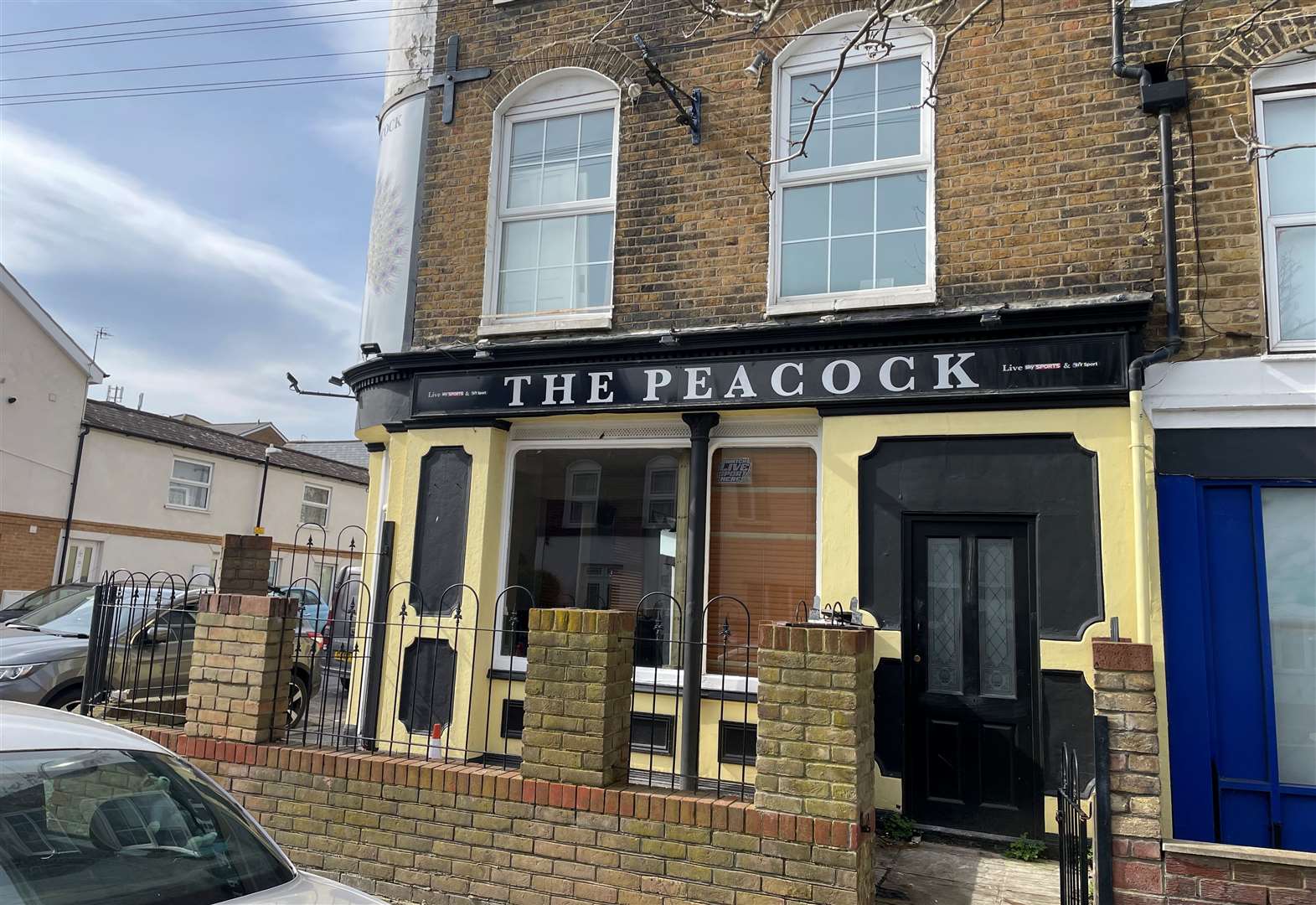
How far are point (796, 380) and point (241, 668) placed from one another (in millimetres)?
4526

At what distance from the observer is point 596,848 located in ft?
15.2

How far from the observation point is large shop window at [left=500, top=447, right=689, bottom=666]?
783 cm

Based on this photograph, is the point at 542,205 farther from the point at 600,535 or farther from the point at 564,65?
the point at 600,535

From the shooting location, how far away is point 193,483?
2520cm

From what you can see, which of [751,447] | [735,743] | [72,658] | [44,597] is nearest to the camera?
[735,743]

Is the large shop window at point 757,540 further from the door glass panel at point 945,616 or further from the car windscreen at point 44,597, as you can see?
the car windscreen at point 44,597

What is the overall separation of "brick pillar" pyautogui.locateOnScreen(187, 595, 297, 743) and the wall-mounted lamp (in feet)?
18.7

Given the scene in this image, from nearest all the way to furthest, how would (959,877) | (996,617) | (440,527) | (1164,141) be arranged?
(959,877) → (1164,141) → (996,617) → (440,527)

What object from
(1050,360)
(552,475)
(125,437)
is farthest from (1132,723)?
(125,437)

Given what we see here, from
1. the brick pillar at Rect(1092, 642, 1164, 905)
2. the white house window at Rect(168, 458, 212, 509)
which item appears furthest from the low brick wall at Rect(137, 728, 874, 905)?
the white house window at Rect(168, 458, 212, 509)

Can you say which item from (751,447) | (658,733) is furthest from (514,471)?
(658,733)

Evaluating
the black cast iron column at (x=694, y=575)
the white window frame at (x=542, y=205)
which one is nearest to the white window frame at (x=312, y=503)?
the white window frame at (x=542, y=205)

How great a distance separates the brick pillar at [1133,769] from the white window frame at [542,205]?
203 inches

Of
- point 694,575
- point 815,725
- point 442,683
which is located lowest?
point 442,683
